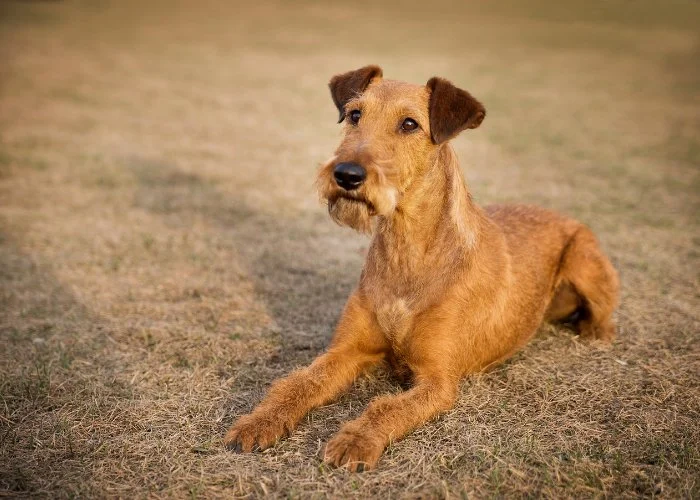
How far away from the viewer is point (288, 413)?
11.6ft

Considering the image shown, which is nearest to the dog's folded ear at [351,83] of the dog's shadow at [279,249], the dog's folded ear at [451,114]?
the dog's folded ear at [451,114]

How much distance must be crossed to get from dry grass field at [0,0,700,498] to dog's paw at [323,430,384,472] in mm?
87

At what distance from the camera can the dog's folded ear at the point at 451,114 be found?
375cm

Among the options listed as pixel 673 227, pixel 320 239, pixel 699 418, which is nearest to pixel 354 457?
pixel 699 418

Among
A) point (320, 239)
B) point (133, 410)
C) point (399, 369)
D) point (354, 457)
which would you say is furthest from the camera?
point (320, 239)

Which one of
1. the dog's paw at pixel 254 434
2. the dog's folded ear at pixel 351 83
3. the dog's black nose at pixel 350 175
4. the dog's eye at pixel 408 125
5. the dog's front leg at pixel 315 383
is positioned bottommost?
the dog's paw at pixel 254 434

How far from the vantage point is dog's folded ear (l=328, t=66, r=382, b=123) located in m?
4.21

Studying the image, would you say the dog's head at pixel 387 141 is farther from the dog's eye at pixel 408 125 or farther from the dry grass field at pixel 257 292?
the dry grass field at pixel 257 292

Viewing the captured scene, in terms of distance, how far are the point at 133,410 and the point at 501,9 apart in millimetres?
34652

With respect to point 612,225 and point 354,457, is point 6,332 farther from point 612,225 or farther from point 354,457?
point 612,225

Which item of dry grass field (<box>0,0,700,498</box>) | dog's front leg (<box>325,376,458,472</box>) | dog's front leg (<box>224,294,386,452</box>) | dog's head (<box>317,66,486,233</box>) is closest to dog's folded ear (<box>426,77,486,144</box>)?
dog's head (<box>317,66,486,233</box>)

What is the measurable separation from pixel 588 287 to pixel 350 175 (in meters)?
2.65

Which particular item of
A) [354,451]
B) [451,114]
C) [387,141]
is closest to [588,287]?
[451,114]

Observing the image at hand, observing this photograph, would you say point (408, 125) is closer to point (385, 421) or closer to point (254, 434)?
point (385, 421)
